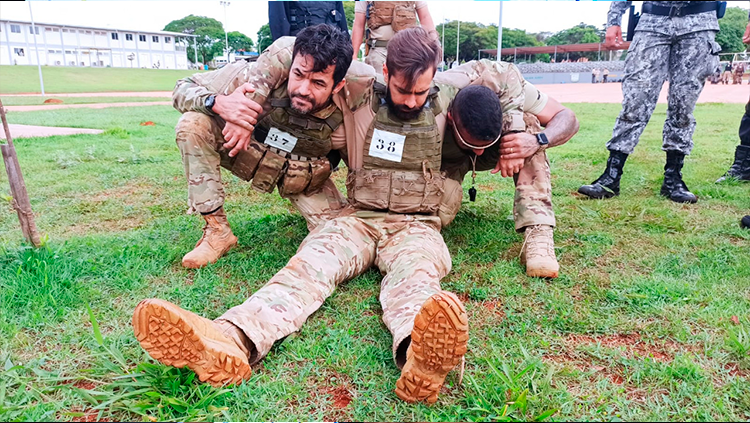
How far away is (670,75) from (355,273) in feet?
11.0

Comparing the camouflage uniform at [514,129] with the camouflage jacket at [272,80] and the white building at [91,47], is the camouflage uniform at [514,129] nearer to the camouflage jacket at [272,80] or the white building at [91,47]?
the camouflage jacket at [272,80]

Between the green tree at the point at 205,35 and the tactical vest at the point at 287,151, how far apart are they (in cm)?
7831

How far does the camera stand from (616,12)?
4410 millimetres

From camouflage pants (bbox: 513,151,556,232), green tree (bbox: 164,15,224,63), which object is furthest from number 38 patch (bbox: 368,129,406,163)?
Answer: green tree (bbox: 164,15,224,63)

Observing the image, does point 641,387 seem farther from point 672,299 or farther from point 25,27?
point 25,27

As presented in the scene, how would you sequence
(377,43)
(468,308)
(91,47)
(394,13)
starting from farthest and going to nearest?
(91,47)
(377,43)
(394,13)
(468,308)

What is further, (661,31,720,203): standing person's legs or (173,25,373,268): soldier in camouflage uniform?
(661,31,720,203): standing person's legs

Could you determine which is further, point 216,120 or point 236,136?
point 216,120

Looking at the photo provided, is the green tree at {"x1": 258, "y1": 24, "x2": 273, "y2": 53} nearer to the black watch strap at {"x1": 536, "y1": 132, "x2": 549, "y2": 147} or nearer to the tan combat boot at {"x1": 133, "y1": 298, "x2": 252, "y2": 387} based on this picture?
the black watch strap at {"x1": 536, "y1": 132, "x2": 549, "y2": 147}

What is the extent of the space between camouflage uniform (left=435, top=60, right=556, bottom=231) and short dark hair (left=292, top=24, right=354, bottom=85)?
57 centimetres

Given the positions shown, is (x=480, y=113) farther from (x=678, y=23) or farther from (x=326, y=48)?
(x=678, y=23)

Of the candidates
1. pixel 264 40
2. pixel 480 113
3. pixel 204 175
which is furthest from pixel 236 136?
pixel 264 40

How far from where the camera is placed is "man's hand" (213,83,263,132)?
252 cm

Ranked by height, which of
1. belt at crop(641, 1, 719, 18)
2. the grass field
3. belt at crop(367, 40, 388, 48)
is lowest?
the grass field
